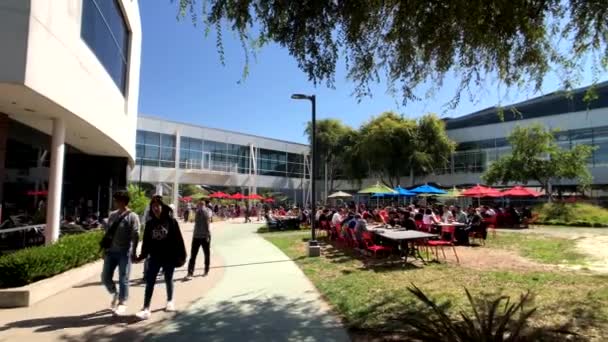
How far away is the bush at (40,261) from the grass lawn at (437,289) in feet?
15.6

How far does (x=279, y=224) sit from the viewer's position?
24.3 meters

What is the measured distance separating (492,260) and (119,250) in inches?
360

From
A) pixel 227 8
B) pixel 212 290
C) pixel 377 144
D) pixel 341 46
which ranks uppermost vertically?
pixel 377 144

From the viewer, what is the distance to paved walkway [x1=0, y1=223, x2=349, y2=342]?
5215mm

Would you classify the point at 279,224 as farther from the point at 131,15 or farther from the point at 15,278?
the point at 15,278

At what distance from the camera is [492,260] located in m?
11.4

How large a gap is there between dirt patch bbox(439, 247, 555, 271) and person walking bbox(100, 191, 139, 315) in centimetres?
748

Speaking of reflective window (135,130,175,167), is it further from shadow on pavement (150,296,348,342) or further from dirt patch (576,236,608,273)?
shadow on pavement (150,296,348,342)

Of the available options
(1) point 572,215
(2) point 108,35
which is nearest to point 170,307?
(2) point 108,35

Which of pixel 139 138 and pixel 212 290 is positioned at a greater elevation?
pixel 139 138

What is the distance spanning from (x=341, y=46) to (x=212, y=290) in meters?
4.75

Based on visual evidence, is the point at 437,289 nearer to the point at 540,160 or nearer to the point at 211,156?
the point at 540,160

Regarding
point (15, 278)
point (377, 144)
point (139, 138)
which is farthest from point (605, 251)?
point (139, 138)

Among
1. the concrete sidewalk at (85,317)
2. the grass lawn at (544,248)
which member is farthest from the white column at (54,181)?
the grass lawn at (544,248)
